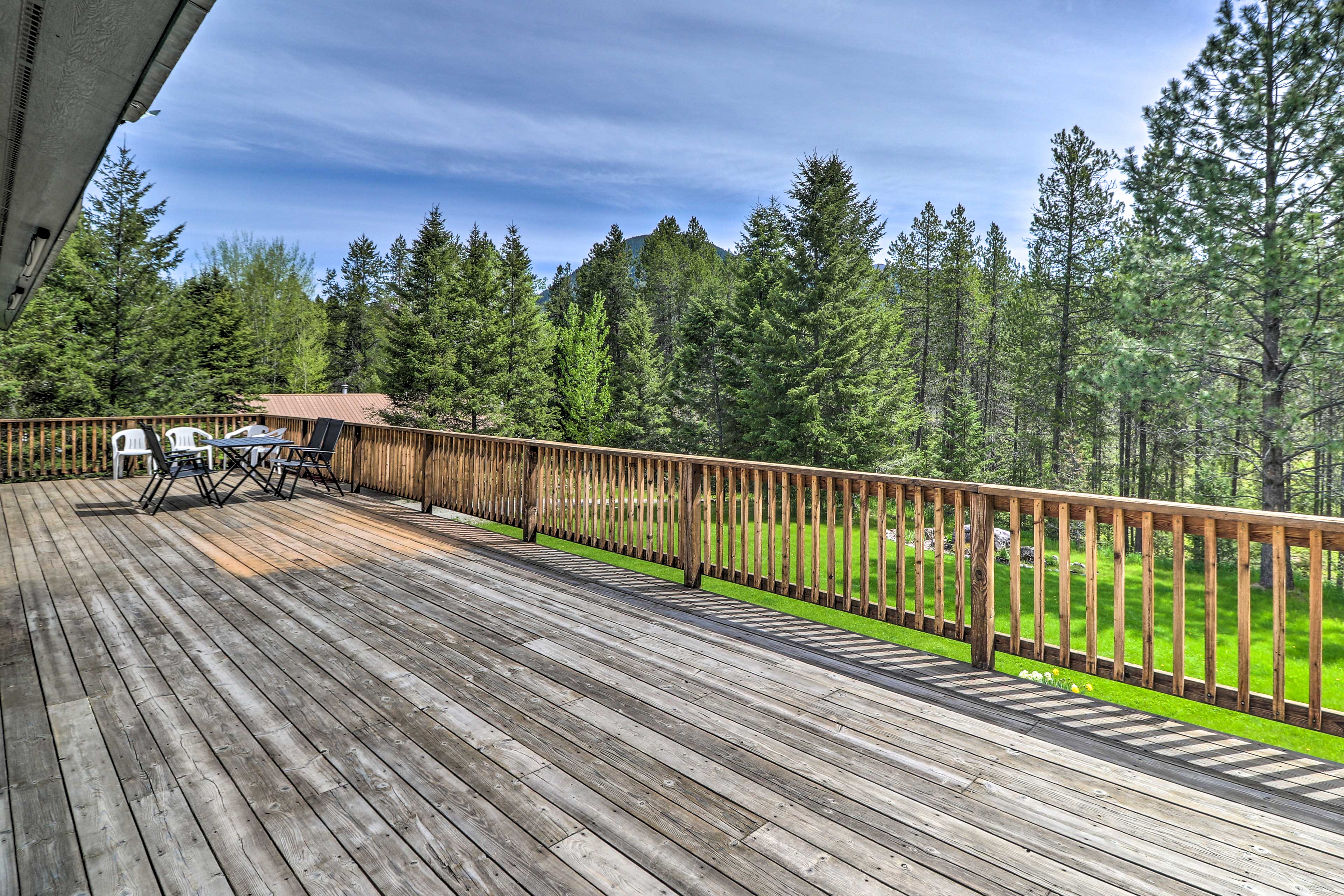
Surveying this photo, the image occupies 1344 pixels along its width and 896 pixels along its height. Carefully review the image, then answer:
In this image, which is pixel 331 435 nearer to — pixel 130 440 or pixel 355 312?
pixel 130 440

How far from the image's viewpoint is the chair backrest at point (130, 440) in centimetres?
792

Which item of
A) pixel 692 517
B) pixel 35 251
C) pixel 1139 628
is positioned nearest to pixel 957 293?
pixel 1139 628

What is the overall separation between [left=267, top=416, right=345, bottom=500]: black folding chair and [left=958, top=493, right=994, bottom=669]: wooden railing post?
685cm

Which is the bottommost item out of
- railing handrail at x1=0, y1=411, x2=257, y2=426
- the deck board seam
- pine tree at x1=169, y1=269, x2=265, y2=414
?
the deck board seam

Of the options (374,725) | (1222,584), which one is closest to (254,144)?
(374,725)

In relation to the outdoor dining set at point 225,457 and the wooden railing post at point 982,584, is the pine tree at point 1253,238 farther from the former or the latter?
the outdoor dining set at point 225,457

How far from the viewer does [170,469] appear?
6.34 metres

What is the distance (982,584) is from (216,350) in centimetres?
2370

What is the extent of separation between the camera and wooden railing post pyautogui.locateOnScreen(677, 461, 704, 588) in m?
4.24

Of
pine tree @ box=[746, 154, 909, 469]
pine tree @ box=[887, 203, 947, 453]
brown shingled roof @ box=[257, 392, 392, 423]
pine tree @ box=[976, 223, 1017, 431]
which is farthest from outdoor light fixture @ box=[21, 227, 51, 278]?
pine tree @ box=[976, 223, 1017, 431]

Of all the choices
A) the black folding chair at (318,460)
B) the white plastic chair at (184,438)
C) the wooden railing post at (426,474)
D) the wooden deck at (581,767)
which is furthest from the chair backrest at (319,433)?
the wooden deck at (581,767)

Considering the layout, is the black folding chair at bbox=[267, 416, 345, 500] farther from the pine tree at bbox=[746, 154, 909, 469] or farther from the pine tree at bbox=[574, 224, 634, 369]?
the pine tree at bbox=[574, 224, 634, 369]

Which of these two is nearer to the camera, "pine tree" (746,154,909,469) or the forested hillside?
the forested hillside

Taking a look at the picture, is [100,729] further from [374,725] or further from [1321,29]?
[1321,29]
